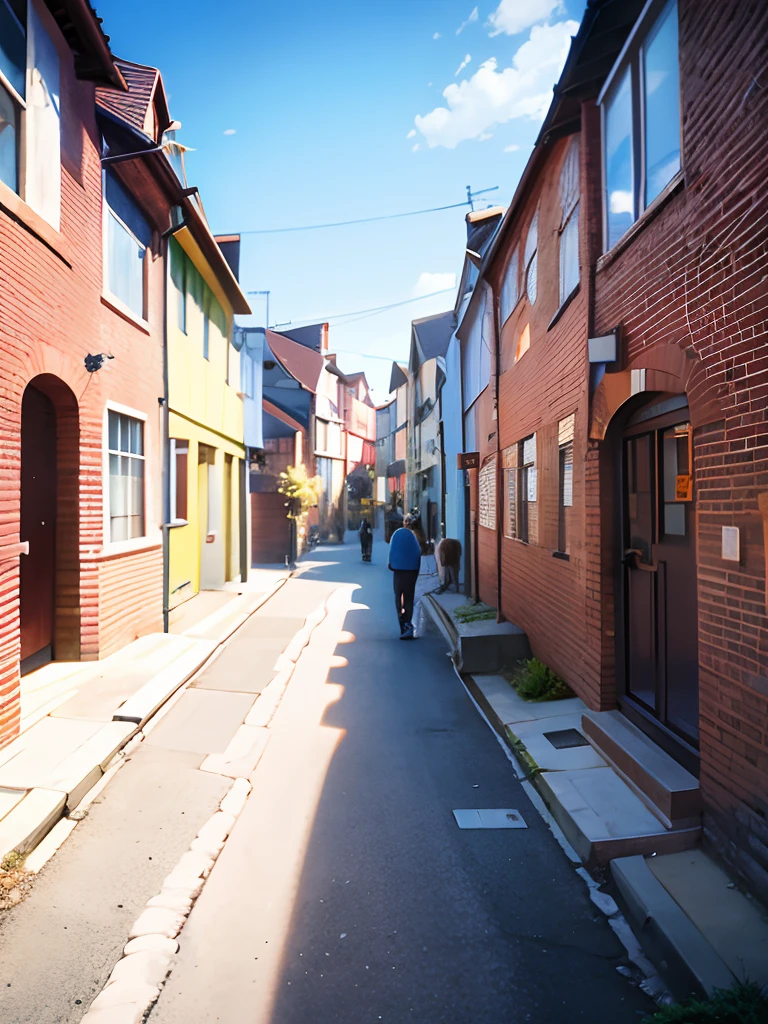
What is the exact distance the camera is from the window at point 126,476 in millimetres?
7816

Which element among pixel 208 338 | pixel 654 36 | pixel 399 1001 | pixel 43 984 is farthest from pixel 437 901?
pixel 208 338

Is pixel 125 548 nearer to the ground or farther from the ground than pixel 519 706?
farther from the ground

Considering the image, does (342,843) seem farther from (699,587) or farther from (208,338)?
(208,338)

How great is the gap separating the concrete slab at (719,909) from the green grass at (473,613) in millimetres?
5846

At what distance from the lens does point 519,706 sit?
241 inches

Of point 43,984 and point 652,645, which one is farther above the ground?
point 652,645

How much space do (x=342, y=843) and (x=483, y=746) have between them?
6.36ft

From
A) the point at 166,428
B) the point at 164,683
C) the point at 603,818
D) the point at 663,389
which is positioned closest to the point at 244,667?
the point at 164,683

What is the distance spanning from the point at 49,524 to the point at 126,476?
62.7 inches

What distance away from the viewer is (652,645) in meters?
4.61

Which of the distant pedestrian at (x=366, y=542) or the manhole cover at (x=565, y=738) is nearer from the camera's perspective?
the manhole cover at (x=565, y=738)

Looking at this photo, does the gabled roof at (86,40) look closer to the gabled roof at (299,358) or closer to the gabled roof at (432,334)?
the gabled roof at (432,334)

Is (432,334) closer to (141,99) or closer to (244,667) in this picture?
(141,99)

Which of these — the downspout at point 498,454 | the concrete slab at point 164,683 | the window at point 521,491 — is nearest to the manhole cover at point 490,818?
the concrete slab at point 164,683
